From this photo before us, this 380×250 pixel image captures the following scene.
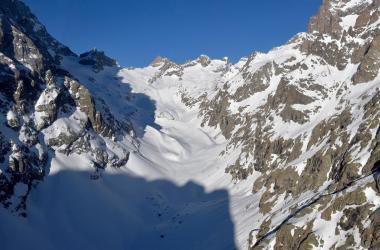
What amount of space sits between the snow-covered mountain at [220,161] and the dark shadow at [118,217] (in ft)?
0.99

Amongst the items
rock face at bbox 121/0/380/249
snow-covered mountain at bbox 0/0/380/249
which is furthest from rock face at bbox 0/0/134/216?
rock face at bbox 121/0/380/249

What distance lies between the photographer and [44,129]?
126688mm

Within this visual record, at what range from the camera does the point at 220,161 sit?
140m

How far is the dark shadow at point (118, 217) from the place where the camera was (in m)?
96.8

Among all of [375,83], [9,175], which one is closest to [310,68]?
[375,83]

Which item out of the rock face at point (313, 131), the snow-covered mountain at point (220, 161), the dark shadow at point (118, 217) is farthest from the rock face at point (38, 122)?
the rock face at point (313, 131)

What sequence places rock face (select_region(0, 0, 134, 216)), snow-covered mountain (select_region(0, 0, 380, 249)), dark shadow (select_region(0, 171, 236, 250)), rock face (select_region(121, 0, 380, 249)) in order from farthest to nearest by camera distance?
rock face (select_region(0, 0, 134, 216)) → dark shadow (select_region(0, 171, 236, 250)) → snow-covered mountain (select_region(0, 0, 380, 249)) → rock face (select_region(121, 0, 380, 249))

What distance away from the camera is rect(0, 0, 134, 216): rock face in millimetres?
108312

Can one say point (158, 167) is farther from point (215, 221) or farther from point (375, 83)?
point (375, 83)

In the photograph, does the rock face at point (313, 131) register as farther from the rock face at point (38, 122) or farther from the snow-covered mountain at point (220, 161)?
the rock face at point (38, 122)

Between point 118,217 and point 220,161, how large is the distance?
119ft

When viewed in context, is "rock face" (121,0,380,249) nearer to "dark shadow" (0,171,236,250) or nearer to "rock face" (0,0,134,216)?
"dark shadow" (0,171,236,250)

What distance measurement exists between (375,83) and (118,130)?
245 feet

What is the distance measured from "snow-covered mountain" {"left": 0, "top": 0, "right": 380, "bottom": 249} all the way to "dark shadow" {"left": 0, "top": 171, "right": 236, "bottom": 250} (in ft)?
0.99
